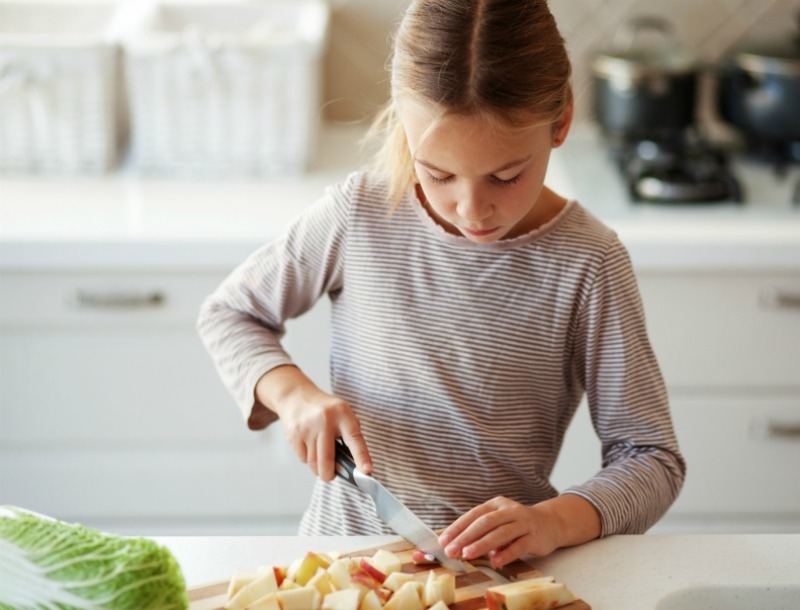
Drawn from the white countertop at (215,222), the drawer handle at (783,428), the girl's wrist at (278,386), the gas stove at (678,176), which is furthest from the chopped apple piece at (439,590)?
the drawer handle at (783,428)

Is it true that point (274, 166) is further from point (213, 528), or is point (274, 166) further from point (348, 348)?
point (348, 348)

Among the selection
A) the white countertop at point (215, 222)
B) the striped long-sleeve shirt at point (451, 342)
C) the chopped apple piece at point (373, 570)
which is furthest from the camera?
the white countertop at point (215, 222)

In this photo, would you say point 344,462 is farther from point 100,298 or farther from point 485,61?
point 100,298

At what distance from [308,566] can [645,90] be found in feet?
4.64

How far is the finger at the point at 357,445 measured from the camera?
0.98 metres

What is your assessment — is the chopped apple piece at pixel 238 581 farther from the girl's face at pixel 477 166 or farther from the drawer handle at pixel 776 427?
the drawer handle at pixel 776 427

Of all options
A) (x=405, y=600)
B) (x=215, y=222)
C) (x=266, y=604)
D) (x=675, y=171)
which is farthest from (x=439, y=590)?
(x=675, y=171)

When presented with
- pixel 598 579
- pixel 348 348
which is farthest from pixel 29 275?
pixel 598 579

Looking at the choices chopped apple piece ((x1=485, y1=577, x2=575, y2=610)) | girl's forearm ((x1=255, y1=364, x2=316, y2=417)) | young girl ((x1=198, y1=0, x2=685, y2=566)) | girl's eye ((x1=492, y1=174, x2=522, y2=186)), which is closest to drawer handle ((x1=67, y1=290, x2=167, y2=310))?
young girl ((x1=198, y1=0, x2=685, y2=566))

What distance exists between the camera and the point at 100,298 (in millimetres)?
1812

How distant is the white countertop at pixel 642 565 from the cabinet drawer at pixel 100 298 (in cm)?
89

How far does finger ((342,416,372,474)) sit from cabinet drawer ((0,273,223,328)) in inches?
33.4

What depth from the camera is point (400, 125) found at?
3.68ft

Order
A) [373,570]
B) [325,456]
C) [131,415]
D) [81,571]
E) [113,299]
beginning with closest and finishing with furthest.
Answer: [81,571], [373,570], [325,456], [113,299], [131,415]
